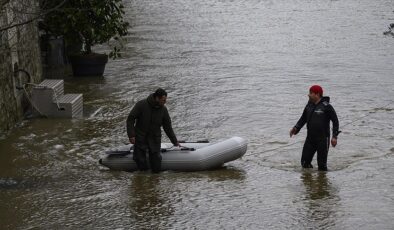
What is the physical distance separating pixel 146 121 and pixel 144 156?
2.40 ft

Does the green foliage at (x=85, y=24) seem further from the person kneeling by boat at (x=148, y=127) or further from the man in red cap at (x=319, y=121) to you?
the man in red cap at (x=319, y=121)

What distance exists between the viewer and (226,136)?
53.5 ft

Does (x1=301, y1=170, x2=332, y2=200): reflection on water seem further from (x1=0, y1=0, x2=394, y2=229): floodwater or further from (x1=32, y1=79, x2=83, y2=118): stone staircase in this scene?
(x1=32, y1=79, x2=83, y2=118): stone staircase

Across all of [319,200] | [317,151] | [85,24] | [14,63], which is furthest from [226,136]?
[85,24]

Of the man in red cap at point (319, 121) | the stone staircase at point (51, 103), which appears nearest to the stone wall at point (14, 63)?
the stone staircase at point (51, 103)

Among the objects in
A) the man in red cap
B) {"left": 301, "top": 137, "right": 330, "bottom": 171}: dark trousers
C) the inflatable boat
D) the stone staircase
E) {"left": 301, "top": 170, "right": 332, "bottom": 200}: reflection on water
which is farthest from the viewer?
the stone staircase

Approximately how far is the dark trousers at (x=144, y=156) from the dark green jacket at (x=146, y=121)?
11 centimetres

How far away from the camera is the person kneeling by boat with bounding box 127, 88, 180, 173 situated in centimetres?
1257

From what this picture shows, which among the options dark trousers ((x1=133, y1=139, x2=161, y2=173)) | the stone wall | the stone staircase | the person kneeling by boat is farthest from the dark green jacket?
the stone staircase

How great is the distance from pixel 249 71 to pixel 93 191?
46.4 feet

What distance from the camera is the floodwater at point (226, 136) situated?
10.6m

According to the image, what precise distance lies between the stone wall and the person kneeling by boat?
12.6 ft

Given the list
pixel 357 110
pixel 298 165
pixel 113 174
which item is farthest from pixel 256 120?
pixel 113 174

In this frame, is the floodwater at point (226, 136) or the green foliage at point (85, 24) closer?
the floodwater at point (226, 136)
